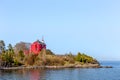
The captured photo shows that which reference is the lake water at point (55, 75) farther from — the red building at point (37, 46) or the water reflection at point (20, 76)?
the red building at point (37, 46)

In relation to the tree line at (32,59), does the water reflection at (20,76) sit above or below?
below

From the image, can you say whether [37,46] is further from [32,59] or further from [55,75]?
[55,75]

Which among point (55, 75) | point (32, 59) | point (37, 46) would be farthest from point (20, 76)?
point (37, 46)

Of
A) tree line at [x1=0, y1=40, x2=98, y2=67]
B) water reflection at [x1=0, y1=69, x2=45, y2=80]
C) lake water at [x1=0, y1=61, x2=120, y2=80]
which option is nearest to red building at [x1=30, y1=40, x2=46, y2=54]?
tree line at [x1=0, y1=40, x2=98, y2=67]

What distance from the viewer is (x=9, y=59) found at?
520 ft

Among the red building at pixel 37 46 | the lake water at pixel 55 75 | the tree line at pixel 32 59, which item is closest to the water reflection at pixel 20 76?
the lake water at pixel 55 75

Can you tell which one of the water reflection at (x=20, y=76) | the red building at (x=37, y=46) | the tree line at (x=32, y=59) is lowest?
the water reflection at (x=20, y=76)

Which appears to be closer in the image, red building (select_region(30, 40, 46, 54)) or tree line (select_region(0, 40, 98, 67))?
tree line (select_region(0, 40, 98, 67))

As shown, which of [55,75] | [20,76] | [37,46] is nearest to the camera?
[20,76]

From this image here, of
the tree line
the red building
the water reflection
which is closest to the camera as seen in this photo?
the water reflection

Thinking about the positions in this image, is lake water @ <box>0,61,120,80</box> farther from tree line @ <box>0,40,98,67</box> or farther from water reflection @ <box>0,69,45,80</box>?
tree line @ <box>0,40,98,67</box>

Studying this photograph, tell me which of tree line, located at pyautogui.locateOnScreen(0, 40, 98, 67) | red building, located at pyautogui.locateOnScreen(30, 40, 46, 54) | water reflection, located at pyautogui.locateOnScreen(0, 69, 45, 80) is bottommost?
water reflection, located at pyautogui.locateOnScreen(0, 69, 45, 80)

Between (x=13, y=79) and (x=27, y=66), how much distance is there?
7576 centimetres

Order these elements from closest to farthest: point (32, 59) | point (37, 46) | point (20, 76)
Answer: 1. point (20, 76)
2. point (32, 59)
3. point (37, 46)
